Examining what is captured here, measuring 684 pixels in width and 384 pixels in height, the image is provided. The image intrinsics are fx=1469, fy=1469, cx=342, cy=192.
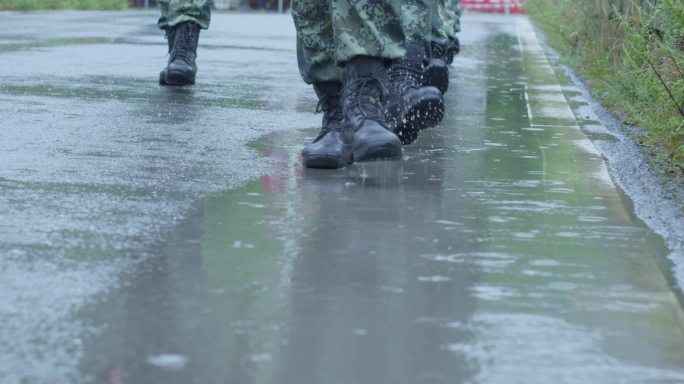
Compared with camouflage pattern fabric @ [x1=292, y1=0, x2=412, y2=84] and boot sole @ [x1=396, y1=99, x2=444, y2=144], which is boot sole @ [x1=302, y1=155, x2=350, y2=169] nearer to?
camouflage pattern fabric @ [x1=292, y1=0, x2=412, y2=84]

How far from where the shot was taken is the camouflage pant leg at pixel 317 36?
4.89 m

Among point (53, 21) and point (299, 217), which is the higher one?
point (299, 217)

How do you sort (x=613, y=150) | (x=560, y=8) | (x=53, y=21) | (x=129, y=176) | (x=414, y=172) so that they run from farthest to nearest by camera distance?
(x=53, y=21) < (x=560, y=8) < (x=613, y=150) < (x=414, y=172) < (x=129, y=176)

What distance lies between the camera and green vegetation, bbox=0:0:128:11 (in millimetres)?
20344

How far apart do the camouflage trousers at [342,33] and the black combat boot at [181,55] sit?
247 cm

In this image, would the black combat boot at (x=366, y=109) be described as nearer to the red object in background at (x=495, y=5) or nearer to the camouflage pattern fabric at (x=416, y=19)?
the camouflage pattern fabric at (x=416, y=19)

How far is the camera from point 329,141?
15.2 feet

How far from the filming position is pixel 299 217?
364 centimetres

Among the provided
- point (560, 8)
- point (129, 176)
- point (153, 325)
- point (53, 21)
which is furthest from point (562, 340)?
point (53, 21)

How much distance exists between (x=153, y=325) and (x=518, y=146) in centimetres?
295

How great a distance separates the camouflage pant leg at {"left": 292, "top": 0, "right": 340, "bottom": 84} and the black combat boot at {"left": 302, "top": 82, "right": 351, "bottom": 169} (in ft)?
0.21

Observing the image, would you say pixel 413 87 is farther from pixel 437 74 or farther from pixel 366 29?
pixel 437 74

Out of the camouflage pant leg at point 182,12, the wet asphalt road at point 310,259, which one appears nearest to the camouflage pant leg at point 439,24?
the wet asphalt road at point 310,259

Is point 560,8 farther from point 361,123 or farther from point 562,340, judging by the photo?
point 562,340
